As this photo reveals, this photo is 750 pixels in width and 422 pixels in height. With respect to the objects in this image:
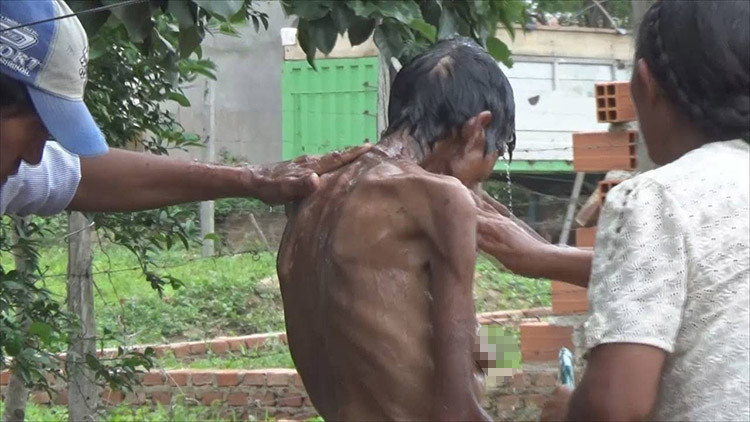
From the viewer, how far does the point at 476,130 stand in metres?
2.56

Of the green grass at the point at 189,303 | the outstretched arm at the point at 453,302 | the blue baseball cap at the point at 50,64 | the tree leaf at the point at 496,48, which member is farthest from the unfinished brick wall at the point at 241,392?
the blue baseball cap at the point at 50,64

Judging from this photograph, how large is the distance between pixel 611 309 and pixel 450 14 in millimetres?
1829

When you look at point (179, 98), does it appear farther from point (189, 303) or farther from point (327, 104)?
point (327, 104)

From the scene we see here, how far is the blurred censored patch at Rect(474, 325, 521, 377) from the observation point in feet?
7.70

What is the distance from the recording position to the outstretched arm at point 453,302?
2271 millimetres

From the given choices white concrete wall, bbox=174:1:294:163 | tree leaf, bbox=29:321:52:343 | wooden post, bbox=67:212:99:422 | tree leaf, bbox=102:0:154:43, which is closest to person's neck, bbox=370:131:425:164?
tree leaf, bbox=102:0:154:43

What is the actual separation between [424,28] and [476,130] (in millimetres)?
620

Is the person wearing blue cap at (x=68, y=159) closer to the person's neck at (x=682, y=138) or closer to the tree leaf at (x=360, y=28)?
the tree leaf at (x=360, y=28)

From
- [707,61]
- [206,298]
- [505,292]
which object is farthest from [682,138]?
[505,292]

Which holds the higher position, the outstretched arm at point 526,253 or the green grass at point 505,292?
the outstretched arm at point 526,253

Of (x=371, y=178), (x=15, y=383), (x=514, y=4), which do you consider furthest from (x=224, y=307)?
(x=371, y=178)

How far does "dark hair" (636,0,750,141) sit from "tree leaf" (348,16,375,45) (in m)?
1.39

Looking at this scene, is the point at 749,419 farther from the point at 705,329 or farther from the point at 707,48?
the point at 707,48

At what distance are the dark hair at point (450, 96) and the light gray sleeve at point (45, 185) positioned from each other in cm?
73
